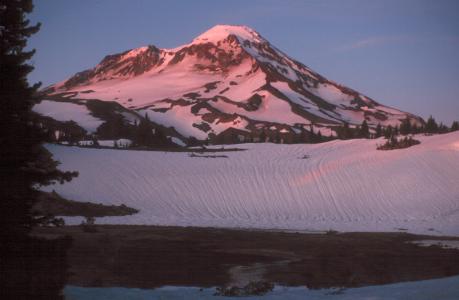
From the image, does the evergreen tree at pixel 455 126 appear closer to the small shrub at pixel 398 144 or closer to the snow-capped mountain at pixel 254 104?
the small shrub at pixel 398 144

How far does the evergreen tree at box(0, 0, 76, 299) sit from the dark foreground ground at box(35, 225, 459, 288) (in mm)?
1542

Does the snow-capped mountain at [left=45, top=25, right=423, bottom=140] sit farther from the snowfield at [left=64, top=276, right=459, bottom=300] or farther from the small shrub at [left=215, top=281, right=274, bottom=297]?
the snowfield at [left=64, top=276, right=459, bottom=300]

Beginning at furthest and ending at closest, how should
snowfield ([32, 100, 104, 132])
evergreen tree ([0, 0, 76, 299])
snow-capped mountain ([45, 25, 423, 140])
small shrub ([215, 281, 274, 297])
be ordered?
snow-capped mountain ([45, 25, 423, 140]) < snowfield ([32, 100, 104, 132]) < small shrub ([215, 281, 274, 297]) < evergreen tree ([0, 0, 76, 299])

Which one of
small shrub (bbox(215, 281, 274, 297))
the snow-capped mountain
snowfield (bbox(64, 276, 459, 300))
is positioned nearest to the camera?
snowfield (bbox(64, 276, 459, 300))

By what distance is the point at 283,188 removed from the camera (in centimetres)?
3105

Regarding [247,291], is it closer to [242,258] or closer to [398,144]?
[242,258]

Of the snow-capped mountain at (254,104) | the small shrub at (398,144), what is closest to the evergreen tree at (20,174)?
the small shrub at (398,144)

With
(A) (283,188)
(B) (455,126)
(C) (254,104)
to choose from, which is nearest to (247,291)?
(A) (283,188)

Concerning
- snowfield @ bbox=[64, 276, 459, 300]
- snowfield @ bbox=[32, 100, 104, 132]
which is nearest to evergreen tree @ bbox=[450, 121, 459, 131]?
snowfield @ bbox=[64, 276, 459, 300]

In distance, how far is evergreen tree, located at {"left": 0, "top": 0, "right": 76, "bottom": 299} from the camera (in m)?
8.88

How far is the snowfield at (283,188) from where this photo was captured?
83.9ft

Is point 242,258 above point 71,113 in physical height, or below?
below

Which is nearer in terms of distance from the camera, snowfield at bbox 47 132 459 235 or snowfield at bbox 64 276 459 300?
snowfield at bbox 64 276 459 300

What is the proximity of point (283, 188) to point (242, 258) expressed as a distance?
15.1 meters
